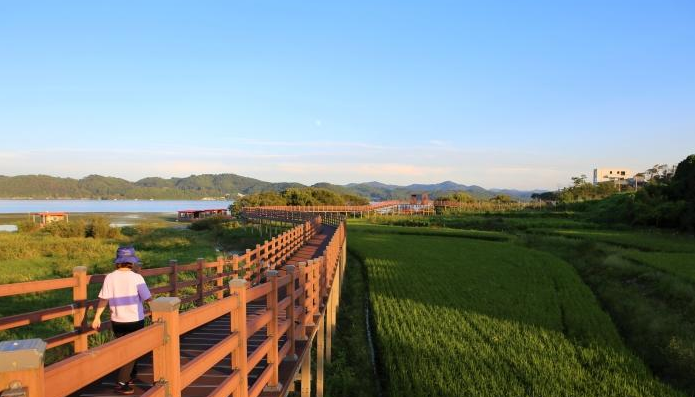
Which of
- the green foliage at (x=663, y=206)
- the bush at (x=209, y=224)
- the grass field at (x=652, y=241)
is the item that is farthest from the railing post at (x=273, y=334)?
the bush at (x=209, y=224)

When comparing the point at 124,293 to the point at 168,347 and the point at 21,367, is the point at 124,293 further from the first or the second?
the point at 21,367

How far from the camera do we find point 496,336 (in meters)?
11.4

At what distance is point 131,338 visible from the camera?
222 centimetres

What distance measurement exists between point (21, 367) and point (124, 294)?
366 centimetres

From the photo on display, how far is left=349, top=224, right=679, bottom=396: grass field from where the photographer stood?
888 cm

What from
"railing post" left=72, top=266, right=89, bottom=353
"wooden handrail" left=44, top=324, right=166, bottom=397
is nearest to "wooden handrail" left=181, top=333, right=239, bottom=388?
"wooden handrail" left=44, top=324, right=166, bottom=397

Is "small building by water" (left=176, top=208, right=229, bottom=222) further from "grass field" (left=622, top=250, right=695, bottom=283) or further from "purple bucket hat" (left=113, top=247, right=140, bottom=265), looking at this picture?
"purple bucket hat" (left=113, top=247, right=140, bottom=265)

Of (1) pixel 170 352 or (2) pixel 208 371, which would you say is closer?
(1) pixel 170 352

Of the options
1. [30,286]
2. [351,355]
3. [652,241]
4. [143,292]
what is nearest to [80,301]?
[30,286]

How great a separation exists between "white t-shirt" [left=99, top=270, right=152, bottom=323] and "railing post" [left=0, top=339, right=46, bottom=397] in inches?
138

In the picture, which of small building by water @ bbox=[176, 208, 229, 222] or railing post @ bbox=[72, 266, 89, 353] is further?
small building by water @ bbox=[176, 208, 229, 222]

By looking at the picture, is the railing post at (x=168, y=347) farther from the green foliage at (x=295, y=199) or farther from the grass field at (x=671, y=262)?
the green foliage at (x=295, y=199)

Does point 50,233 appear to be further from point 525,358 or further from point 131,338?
point 131,338

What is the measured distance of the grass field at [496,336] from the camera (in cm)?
888
